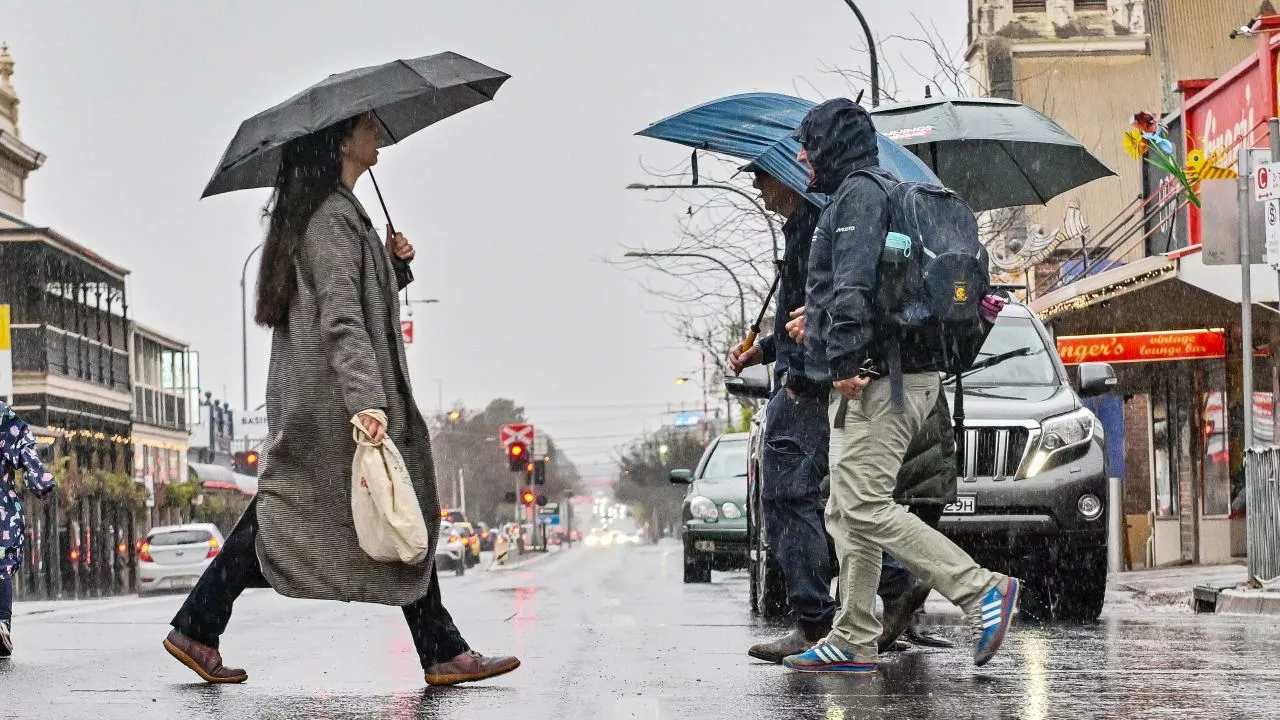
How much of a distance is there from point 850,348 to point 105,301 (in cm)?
4374

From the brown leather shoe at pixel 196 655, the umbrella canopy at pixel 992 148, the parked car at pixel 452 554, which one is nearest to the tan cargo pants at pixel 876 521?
the brown leather shoe at pixel 196 655

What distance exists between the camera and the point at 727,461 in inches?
769

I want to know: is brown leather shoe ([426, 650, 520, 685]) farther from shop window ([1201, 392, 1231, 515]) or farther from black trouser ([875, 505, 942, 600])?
shop window ([1201, 392, 1231, 515])

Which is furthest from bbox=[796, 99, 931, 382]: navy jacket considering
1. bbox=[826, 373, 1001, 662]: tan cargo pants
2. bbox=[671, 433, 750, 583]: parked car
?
bbox=[671, 433, 750, 583]: parked car

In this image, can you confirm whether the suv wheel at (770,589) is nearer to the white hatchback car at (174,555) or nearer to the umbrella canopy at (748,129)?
the umbrella canopy at (748,129)

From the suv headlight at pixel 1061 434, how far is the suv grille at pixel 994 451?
0.09m

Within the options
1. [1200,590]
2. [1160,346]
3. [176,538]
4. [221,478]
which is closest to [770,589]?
[1200,590]

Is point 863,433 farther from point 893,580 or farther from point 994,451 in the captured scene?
point 994,451

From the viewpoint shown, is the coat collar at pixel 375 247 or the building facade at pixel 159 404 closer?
the coat collar at pixel 375 247

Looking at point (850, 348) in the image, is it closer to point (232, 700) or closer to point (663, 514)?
point (232, 700)

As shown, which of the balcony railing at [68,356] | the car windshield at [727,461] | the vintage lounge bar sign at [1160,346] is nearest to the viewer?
the car windshield at [727,461]

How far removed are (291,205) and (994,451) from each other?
204 inches

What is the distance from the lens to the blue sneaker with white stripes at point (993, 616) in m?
6.75

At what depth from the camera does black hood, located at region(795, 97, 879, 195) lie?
7.29 meters
